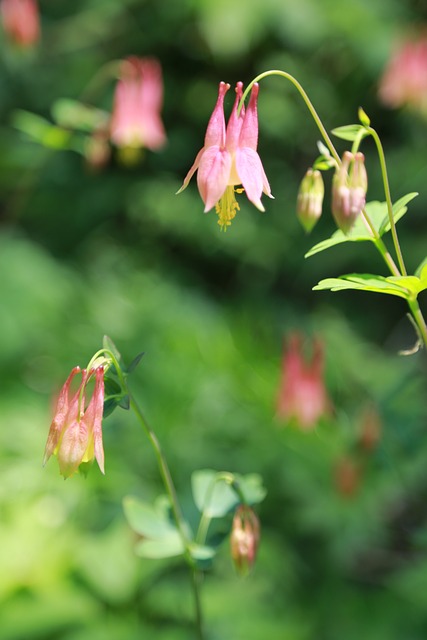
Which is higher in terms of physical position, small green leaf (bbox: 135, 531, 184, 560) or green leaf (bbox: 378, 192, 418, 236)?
green leaf (bbox: 378, 192, 418, 236)

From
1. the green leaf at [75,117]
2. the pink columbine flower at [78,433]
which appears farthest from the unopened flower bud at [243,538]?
the green leaf at [75,117]

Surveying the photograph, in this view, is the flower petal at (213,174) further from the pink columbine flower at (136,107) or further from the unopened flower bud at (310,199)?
the pink columbine flower at (136,107)

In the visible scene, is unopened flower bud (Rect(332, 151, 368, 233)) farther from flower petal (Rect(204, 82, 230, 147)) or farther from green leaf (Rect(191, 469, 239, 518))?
green leaf (Rect(191, 469, 239, 518))

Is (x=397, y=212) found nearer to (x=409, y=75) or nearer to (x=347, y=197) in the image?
(x=347, y=197)

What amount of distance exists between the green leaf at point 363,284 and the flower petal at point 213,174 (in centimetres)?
15

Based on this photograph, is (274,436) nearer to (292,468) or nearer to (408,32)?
(292,468)

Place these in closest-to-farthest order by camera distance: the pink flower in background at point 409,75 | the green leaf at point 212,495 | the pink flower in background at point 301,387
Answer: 1. the green leaf at point 212,495
2. the pink flower in background at point 301,387
3. the pink flower in background at point 409,75

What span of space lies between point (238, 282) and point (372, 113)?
3.99 feet

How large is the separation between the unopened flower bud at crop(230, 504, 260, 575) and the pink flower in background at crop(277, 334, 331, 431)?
3.86ft

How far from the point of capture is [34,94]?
4.66m

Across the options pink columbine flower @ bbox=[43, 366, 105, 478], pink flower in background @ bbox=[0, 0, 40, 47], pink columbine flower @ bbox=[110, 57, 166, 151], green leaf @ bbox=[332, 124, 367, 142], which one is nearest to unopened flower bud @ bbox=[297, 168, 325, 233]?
green leaf @ bbox=[332, 124, 367, 142]

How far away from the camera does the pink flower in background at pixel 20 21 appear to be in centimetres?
269

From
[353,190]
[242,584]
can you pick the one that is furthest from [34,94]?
[353,190]

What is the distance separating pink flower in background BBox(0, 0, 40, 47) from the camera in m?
2.69
